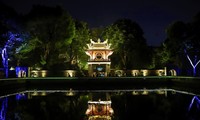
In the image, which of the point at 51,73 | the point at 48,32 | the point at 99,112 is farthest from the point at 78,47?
the point at 99,112

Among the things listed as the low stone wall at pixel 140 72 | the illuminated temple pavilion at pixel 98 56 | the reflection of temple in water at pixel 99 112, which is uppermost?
the illuminated temple pavilion at pixel 98 56

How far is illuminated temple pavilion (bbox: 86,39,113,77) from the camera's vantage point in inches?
1939

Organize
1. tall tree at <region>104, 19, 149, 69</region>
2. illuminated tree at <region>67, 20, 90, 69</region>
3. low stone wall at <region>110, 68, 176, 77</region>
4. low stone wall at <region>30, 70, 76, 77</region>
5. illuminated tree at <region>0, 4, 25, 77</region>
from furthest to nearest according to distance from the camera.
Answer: illuminated tree at <region>67, 20, 90, 69</region> → tall tree at <region>104, 19, 149, 69</region> → low stone wall at <region>110, 68, 176, 77</region> → low stone wall at <region>30, 70, 76, 77</region> → illuminated tree at <region>0, 4, 25, 77</region>

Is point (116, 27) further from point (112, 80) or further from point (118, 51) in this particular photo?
point (112, 80)

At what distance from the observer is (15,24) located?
40312 millimetres

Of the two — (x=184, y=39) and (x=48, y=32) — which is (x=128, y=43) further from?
(x=48, y=32)

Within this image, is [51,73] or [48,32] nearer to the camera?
[51,73]

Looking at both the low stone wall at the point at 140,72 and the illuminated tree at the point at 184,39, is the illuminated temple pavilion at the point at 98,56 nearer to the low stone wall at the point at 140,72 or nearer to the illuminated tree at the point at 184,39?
the low stone wall at the point at 140,72

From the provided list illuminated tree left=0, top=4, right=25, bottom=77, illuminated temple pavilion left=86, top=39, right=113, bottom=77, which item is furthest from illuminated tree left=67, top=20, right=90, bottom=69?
illuminated tree left=0, top=4, right=25, bottom=77

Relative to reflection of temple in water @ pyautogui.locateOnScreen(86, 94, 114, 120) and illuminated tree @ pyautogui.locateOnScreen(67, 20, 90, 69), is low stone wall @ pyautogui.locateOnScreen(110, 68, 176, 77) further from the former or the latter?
reflection of temple in water @ pyautogui.locateOnScreen(86, 94, 114, 120)

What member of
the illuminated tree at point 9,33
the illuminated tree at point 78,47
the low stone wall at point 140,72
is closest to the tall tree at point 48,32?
the illuminated tree at point 78,47

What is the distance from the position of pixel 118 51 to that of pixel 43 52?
1260 cm

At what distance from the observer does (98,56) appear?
51.4 m

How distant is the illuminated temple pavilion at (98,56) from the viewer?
49250 mm
